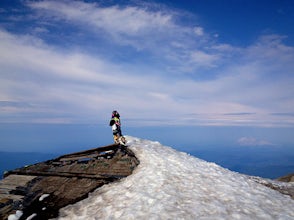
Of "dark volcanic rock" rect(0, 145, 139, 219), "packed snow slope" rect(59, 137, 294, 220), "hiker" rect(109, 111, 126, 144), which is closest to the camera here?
"packed snow slope" rect(59, 137, 294, 220)

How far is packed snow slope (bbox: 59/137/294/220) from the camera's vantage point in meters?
9.52

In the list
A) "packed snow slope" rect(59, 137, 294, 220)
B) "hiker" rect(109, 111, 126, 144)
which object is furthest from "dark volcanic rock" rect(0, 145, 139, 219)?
"hiker" rect(109, 111, 126, 144)

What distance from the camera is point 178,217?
8.96m

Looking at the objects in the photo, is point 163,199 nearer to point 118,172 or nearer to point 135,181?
point 135,181

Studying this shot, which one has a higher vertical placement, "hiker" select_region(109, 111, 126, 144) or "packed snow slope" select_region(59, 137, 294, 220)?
"hiker" select_region(109, 111, 126, 144)

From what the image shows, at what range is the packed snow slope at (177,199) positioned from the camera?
375 inches

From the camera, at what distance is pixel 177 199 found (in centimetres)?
1072

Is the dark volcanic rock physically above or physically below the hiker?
below

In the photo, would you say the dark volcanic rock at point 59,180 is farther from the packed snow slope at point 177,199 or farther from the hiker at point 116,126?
the hiker at point 116,126

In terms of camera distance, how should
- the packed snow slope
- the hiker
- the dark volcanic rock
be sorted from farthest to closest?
the hiker < the dark volcanic rock < the packed snow slope

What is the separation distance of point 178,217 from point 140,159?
26.8 feet

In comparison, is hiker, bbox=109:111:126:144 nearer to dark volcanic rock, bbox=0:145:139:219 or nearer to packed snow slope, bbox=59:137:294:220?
dark volcanic rock, bbox=0:145:139:219

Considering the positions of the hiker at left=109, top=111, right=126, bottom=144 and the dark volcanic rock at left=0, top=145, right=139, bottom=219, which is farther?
the hiker at left=109, top=111, right=126, bottom=144

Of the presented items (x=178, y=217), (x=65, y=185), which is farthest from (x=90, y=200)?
(x=178, y=217)
